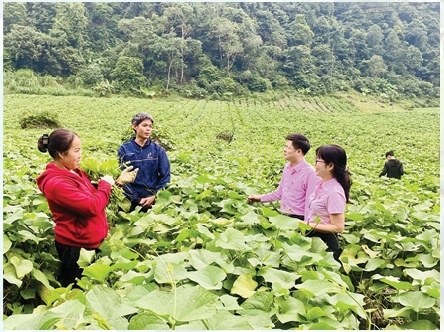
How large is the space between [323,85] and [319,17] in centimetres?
2509

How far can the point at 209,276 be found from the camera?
143cm

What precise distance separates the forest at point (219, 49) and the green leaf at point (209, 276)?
148 ft

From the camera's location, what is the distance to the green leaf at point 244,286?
144cm

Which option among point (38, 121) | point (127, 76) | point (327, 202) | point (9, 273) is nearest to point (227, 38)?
point (127, 76)

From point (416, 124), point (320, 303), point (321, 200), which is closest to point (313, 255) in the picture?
point (320, 303)

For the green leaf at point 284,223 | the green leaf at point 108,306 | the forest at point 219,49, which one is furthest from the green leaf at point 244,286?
the forest at point 219,49

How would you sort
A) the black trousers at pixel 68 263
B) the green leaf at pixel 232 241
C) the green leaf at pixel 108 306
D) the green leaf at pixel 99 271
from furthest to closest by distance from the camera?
the black trousers at pixel 68 263 < the green leaf at pixel 232 241 < the green leaf at pixel 99 271 < the green leaf at pixel 108 306

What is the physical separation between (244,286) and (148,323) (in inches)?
20.6

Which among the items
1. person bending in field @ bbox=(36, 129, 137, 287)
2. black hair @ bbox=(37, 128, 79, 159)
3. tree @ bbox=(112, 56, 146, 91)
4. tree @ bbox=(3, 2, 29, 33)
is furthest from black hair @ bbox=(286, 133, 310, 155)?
tree @ bbox=(3, 2, 29, 33)

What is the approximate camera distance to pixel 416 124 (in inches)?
1232

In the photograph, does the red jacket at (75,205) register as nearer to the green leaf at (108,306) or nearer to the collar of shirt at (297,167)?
the green leaf at (108,306)

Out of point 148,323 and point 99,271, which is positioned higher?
point 148,323

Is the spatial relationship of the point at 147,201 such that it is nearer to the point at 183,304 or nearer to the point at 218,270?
the point at 218,270

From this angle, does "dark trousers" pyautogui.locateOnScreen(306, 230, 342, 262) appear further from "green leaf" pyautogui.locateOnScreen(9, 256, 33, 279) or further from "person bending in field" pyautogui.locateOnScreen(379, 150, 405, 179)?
"person bending in field" pyautogui.locateOnScreen(379, 150, 405, 179)
